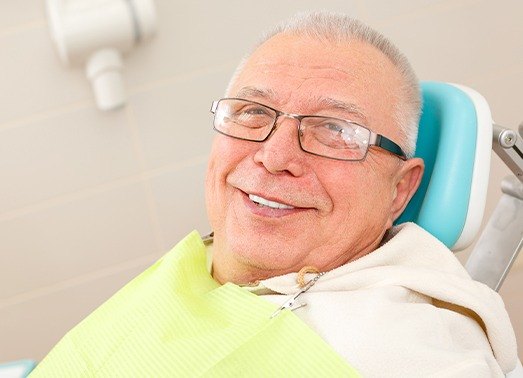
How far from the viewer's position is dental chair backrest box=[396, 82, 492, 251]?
142 centimetres

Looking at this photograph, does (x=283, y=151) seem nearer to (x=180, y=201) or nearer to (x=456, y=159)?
(x=456, y=159)

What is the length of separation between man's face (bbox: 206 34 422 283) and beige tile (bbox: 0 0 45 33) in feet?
3.07

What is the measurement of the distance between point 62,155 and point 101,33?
0.38 meters

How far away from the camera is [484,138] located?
1442mm

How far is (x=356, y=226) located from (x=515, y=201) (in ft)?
1.76

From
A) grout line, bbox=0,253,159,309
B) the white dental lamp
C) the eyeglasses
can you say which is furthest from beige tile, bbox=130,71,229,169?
the eyeglasses

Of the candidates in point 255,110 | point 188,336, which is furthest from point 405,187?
point 188,336

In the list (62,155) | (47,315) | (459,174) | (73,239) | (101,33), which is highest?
(101,33)

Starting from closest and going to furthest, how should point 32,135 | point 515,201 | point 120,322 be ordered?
point 120,322 < point 515,201 < point 32,135

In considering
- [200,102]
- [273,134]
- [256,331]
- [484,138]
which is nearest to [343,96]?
[273,134]

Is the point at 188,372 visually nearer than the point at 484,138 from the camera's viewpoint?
Yes

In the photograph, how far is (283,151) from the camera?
1.33m

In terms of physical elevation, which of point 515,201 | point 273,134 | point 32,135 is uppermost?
point 273,134

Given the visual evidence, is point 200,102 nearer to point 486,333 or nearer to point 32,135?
point 32,135
